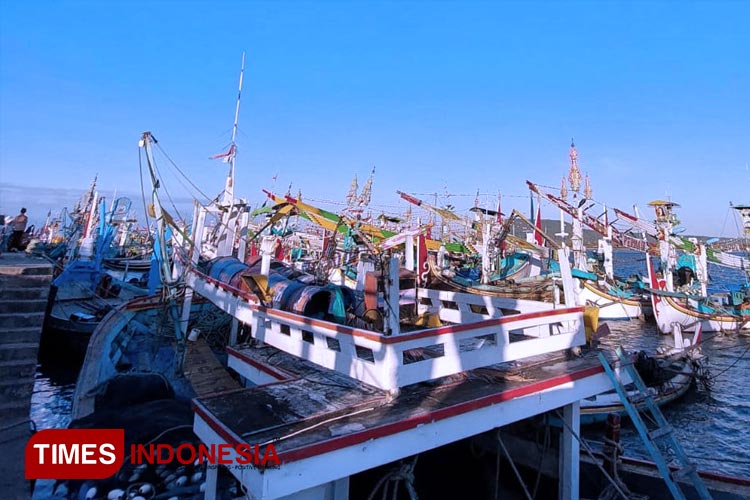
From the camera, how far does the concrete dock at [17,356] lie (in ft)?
14.8

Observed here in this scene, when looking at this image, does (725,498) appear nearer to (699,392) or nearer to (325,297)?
(325,297)

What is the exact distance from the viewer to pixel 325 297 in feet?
24.6

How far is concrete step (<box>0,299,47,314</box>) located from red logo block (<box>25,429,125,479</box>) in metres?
1.79

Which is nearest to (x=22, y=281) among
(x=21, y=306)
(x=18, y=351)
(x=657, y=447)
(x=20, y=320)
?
(x=21, y=306)

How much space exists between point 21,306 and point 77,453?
2743 mm

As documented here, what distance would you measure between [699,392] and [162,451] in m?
20.8

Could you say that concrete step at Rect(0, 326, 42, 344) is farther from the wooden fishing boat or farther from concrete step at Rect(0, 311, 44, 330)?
the wooden fishing boat

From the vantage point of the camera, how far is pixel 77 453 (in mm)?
7000

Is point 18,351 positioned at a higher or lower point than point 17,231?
lower

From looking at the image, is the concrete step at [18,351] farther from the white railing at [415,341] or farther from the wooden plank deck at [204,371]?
the wooden plank deck at [204,371]

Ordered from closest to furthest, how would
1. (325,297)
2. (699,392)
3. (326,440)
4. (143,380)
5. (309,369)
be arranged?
(326,440) → (309,369) → (325,297) → (143,380) → (699,392)

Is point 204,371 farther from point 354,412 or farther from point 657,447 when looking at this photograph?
point 657,447

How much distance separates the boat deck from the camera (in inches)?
157

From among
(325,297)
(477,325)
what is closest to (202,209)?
(325,297)
